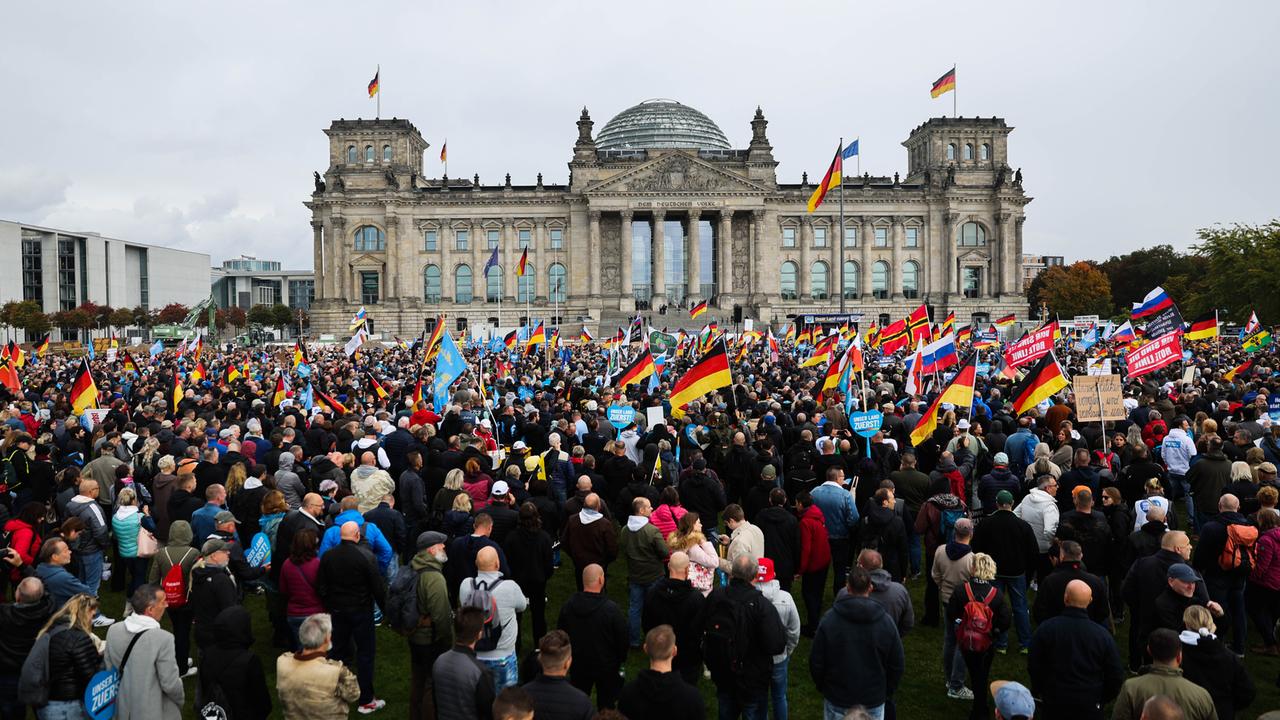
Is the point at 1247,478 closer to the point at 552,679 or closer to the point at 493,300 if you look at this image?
the point at 552,679

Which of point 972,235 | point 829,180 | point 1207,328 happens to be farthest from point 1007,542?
point 972,235

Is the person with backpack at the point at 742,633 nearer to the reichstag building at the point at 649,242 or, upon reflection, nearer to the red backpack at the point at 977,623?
the red backpack at the point at 977,623

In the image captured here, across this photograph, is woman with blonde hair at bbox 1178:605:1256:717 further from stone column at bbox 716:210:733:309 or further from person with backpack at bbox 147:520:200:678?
stone column at bbox 716:210:733:309

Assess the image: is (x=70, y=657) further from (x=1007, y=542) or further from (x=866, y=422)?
(x=866, y=422)

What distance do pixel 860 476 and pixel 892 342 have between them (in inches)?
829

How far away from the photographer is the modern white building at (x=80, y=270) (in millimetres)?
92062

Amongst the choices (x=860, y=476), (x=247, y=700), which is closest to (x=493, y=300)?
(x=860, y=476)

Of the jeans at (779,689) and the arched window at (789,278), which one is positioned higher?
the arched window at (789,278)

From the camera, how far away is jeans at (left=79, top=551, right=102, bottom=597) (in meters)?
10.0

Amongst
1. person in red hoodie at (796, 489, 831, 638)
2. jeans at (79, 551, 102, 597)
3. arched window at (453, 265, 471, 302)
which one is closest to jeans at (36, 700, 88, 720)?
jeans at (79, 551, 102, 597)

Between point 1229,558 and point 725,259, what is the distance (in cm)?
7546

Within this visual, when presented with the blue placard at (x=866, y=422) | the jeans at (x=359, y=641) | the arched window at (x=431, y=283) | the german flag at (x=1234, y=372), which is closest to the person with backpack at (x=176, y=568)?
the jeans at (x=359, y=641)

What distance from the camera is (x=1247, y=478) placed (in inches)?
412

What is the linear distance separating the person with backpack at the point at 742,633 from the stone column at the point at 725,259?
3024 inches
